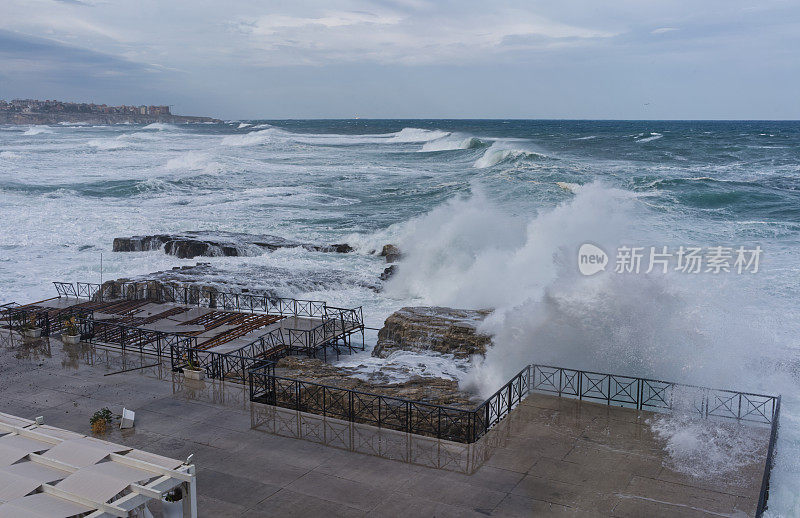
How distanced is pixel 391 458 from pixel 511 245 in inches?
809

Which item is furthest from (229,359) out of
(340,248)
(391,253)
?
(340,248)

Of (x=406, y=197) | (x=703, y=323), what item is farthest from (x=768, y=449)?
(x=406, y=197)

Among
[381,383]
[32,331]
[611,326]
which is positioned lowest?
[381,383]

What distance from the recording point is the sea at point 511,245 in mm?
15469

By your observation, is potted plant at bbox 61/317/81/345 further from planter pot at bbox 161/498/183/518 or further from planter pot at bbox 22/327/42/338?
planter pot at bbox 161/498/183/518

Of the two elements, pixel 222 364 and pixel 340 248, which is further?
pixel 340 248

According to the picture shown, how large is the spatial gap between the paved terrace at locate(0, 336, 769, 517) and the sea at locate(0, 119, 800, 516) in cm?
96

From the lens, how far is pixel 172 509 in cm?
815

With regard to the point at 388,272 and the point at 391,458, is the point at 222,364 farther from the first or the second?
the point at 388,272

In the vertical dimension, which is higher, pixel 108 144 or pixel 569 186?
pixel 108 144

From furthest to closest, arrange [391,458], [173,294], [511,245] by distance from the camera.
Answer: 1. [511,245]
2. [173,294]
3. [391,458]

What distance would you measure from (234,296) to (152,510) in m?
15.0

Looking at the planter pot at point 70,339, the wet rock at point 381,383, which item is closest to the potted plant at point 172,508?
the wet rock at point 381,383

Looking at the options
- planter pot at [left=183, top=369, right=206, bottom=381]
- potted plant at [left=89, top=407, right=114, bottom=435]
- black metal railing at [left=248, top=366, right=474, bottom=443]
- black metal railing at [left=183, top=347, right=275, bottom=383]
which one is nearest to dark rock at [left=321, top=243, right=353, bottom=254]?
black metal railing at [left=183, top=347, right=275, bottom=383]
